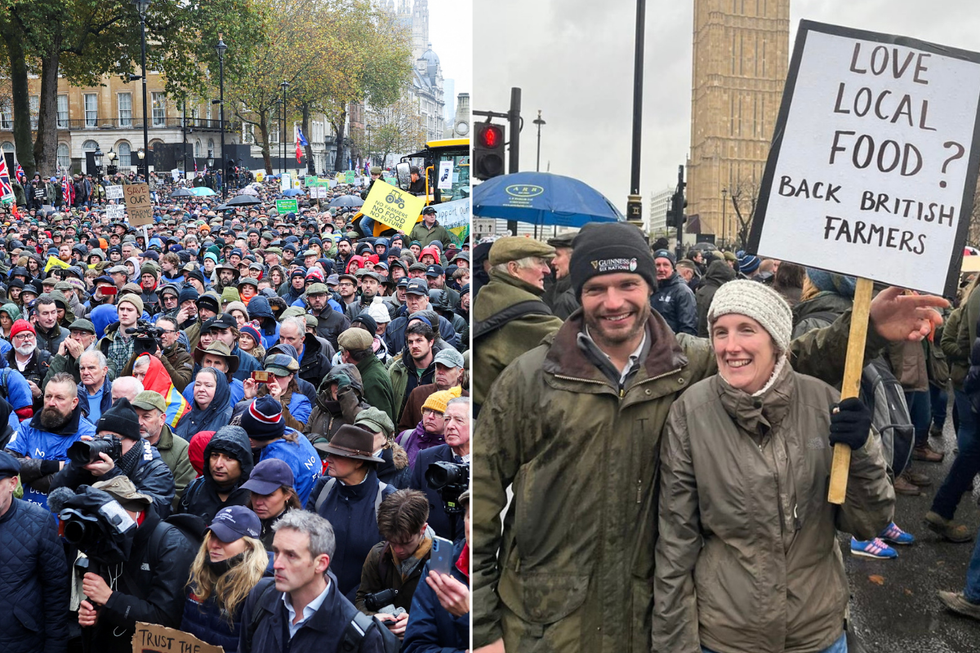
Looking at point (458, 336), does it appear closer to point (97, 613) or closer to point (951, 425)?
point (951, 425)

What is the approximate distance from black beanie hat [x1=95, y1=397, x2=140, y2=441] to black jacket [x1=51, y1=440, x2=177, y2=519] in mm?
68

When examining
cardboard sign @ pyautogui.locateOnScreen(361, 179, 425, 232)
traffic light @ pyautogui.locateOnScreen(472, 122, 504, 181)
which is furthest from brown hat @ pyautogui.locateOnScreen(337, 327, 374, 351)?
cardboard sign @ pyautogui.locateOnScreen(361, 179, 425, 232)

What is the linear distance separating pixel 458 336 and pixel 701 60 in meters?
86.6

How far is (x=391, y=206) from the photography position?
1491cm

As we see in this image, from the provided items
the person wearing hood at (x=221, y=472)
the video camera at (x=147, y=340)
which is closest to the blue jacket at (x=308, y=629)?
the person wearing hood at (x=221, y=472)

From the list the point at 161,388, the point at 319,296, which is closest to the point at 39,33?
the point at 319,296

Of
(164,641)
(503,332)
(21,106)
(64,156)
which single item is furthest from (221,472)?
(64,156)

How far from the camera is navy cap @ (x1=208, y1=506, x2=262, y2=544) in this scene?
3.81m

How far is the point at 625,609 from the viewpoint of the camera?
257 cm

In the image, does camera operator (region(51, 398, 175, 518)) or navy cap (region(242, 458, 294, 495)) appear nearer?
navy cap (region(242, 458, 294, 495))

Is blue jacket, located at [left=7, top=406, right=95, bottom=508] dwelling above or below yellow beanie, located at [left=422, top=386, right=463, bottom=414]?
below

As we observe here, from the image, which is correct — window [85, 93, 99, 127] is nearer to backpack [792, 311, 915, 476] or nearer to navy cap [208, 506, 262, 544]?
navy cap [208, 506, 262, 544]

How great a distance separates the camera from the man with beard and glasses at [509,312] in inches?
158

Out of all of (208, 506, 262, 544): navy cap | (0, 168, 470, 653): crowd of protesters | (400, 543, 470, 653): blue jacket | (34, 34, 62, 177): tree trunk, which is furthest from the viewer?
(34, 34, 62, 177): tree trunk
